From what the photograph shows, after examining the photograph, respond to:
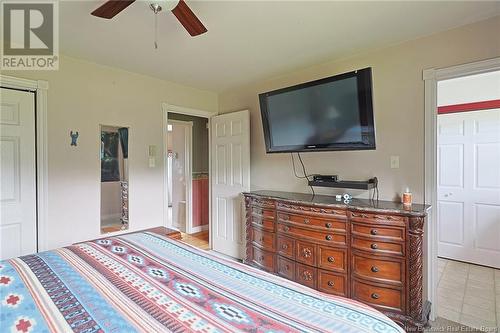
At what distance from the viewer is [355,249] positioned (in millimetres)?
2094

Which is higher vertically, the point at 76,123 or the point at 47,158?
the point at 76,123

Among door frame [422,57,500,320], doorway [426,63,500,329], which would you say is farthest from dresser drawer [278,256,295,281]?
doorway [426,63,500,329]

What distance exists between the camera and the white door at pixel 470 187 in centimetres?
316

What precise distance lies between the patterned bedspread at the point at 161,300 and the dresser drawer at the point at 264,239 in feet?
4.56

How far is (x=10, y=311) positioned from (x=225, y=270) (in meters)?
0.81

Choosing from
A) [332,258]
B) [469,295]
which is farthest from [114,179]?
[469,295]

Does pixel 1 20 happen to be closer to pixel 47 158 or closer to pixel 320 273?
pixel 47 158

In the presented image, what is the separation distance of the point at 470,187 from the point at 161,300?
395cm

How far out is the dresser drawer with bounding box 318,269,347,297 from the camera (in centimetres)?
216

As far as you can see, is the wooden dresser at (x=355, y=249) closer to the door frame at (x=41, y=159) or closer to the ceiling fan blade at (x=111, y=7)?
the ceiling fan blade at (x=111, y=7)

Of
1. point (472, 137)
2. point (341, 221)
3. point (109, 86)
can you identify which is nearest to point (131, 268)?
point (341, 221)

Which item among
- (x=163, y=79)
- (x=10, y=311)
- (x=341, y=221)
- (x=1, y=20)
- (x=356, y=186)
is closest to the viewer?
(x=10, y=311)

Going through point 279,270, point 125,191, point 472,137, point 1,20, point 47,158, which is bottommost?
point 279,270

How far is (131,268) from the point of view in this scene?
129 centimetres
